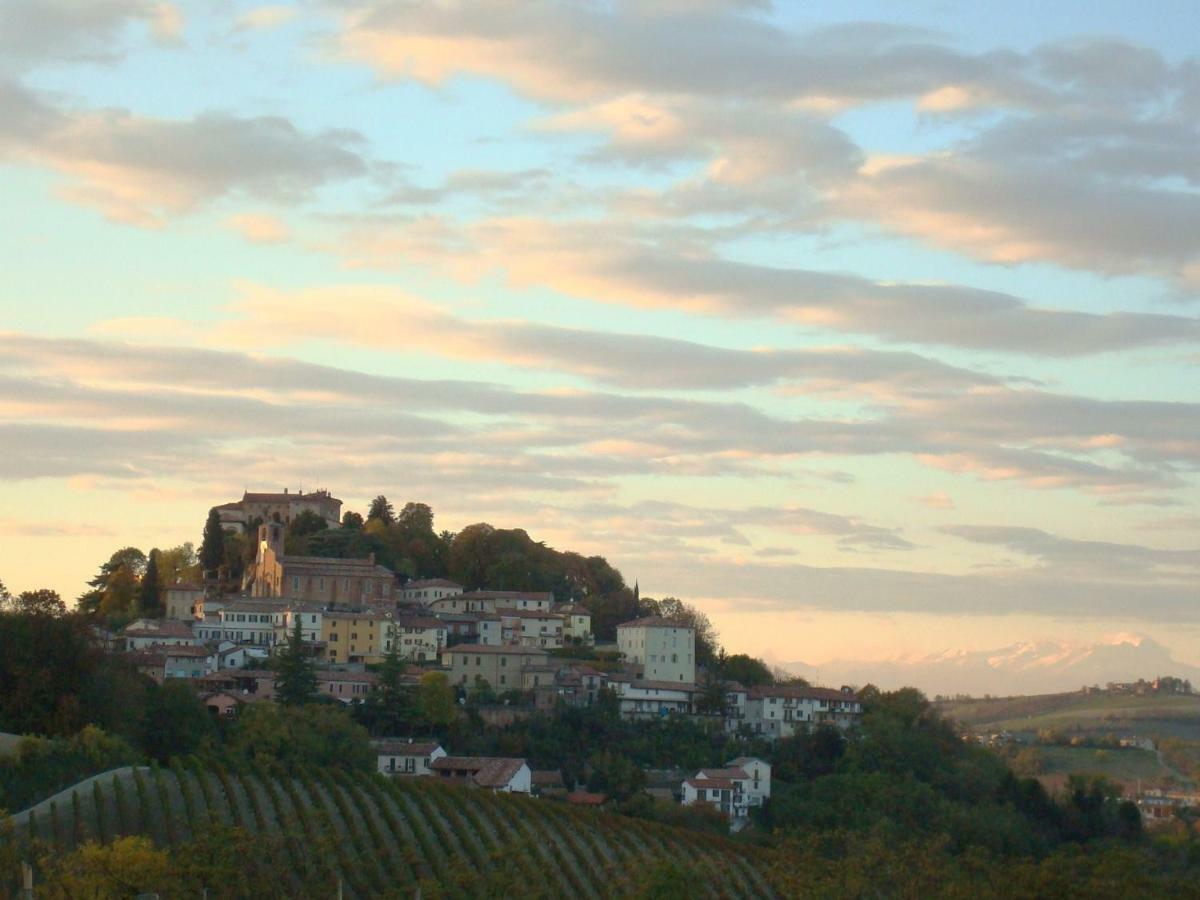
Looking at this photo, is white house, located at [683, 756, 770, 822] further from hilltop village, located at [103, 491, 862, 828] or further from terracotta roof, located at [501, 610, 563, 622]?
terracotta roof, located at [501, 610, 563, 622]

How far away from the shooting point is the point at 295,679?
84375 mm

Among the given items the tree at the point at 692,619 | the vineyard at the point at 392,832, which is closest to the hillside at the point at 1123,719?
the tree at the point at 692,619

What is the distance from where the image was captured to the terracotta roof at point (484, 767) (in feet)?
243

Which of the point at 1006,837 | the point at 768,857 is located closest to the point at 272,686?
the point at 1006,837

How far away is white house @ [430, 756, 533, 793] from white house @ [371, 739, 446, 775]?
57 cm

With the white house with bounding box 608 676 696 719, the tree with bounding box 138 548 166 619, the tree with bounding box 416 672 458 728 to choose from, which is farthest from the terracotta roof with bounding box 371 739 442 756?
the tree with bounding box 138 548 166 619

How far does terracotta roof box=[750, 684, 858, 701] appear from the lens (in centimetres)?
9525

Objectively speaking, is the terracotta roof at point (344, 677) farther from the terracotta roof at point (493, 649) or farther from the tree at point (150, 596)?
the tree at point (150, 596)

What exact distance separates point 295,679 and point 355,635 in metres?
13.2

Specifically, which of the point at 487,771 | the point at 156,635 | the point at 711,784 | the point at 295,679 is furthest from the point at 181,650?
the point at 711,784

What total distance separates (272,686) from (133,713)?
21.8 meters

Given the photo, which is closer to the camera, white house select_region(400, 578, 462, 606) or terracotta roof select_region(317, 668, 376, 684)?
terracotta roof select_region(317, 668, 376, 684)

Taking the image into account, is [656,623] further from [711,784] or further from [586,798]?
[586,798]

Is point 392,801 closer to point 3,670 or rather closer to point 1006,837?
point 3,670
